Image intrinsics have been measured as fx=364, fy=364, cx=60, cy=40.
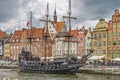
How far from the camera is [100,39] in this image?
342 ft

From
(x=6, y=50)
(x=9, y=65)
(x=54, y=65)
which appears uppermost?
(x=6, y=50)

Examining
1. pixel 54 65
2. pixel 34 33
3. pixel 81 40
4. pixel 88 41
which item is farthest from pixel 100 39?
pixel 34 33

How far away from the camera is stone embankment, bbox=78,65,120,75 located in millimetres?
79681

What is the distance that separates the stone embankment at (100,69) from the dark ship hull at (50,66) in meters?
4.30

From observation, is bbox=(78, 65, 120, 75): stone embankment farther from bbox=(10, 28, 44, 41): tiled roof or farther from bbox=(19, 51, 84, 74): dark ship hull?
bbox=(10, 28, 44, 41): tiled roof

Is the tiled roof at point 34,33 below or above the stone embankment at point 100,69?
above

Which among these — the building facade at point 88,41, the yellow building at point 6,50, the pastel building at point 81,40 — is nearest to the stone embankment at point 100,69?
the building facade at point 88,41

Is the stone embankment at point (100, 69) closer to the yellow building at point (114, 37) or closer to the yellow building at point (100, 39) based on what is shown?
the yellow building at point (114, 37)

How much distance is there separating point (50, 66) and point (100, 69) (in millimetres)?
12081

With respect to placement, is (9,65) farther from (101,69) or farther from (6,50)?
(101,69)

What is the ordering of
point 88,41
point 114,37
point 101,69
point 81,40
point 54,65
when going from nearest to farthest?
point 101,69 → point 54,65 → point 114,37 → point 88,41 → point 81,40

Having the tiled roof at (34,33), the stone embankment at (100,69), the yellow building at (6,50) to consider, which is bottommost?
the stone embankment at (100,69)

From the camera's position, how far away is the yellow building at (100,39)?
102438 mm

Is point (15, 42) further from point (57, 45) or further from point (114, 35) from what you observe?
point (114, 35)
